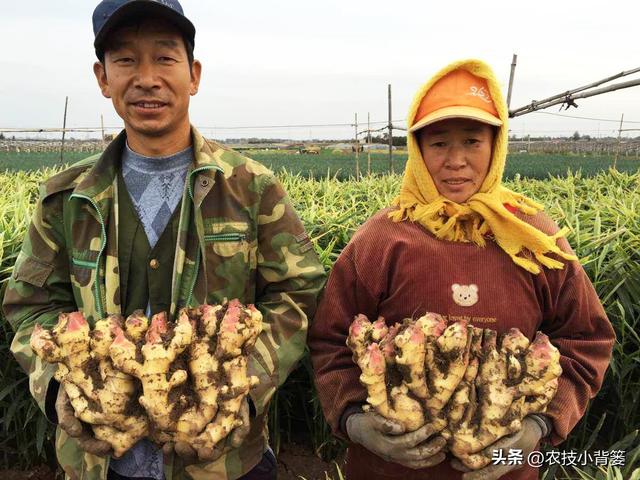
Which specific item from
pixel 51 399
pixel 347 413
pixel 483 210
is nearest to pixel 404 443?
pixel 347 413

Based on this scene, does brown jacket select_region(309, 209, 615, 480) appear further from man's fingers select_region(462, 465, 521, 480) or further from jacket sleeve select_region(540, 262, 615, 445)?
man's fingers select_region(462, 465, 521, 480)

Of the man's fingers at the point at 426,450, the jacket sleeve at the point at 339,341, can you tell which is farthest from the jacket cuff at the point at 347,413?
the man's fingers at the point at 426,450

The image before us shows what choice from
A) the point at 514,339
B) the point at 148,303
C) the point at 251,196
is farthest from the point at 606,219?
the point at 148,303

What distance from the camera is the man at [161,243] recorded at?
56.6 inches

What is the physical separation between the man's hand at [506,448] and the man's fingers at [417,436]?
11 centimetres

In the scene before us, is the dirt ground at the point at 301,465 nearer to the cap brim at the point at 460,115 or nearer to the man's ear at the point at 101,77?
the cap brim at the point at 460,115

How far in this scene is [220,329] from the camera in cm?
120

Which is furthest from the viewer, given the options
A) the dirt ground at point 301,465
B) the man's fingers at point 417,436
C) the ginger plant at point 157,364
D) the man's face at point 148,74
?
the dirt ground at point 301,465

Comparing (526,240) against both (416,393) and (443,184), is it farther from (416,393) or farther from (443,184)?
(416,393)

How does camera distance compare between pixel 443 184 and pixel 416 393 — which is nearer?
pixel 416 393

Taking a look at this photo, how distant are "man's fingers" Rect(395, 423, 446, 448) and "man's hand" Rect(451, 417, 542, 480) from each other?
0.11m

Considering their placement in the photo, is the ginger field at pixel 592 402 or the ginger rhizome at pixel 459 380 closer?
the ginger rhizome at pixel 459 380

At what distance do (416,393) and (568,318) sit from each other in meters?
0.55

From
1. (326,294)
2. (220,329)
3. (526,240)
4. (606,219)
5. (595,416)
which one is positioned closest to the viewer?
(220,329)
